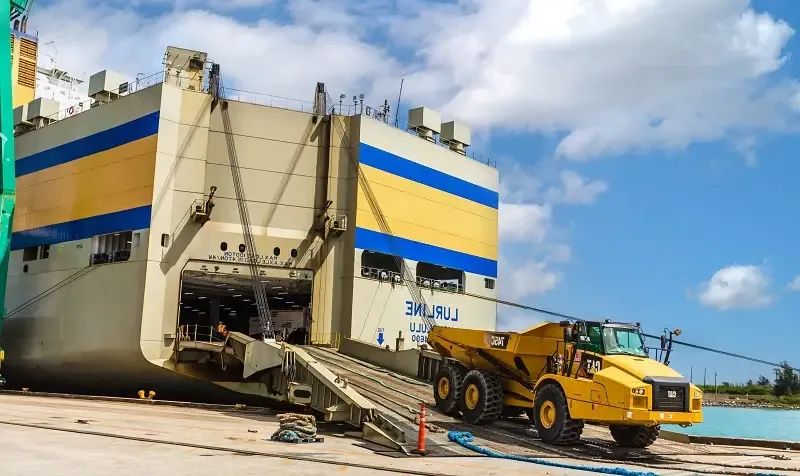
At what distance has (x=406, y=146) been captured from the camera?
1390 inches

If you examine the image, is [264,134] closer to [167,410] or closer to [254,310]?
[167,410]

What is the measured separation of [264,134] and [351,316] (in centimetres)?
863

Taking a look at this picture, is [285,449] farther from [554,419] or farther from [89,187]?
[89,187]

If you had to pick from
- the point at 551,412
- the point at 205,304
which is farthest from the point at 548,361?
the point at 205,304

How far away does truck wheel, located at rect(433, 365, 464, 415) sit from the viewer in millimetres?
19688

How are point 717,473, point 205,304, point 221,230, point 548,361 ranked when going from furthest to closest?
point 205,304 → point 221,230 → point 548,361 → point 717,473

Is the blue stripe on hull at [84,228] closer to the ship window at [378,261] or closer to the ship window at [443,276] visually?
the ship window at [378,261]

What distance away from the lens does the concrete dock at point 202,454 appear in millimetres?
11406

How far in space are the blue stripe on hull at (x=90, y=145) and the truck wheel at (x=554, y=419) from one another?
20611mm

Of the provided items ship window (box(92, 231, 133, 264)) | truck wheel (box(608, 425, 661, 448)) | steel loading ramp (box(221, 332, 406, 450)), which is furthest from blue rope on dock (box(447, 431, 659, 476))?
ship window (box(92, 231, 133, 264))

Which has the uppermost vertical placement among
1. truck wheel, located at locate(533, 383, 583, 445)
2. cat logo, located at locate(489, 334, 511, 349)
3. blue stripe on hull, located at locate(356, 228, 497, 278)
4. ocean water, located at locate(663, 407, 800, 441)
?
blue stripe on hull, located at locate(356, 228, 497, 278)

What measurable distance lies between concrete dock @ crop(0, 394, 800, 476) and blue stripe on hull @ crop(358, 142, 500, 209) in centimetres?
1558

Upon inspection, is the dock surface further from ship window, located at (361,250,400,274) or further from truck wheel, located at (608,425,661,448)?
ship window, located at (361,250,400,274)

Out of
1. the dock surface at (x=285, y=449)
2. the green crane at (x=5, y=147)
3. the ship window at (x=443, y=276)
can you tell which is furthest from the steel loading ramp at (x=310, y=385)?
the ship window at (x=443, y=276)
